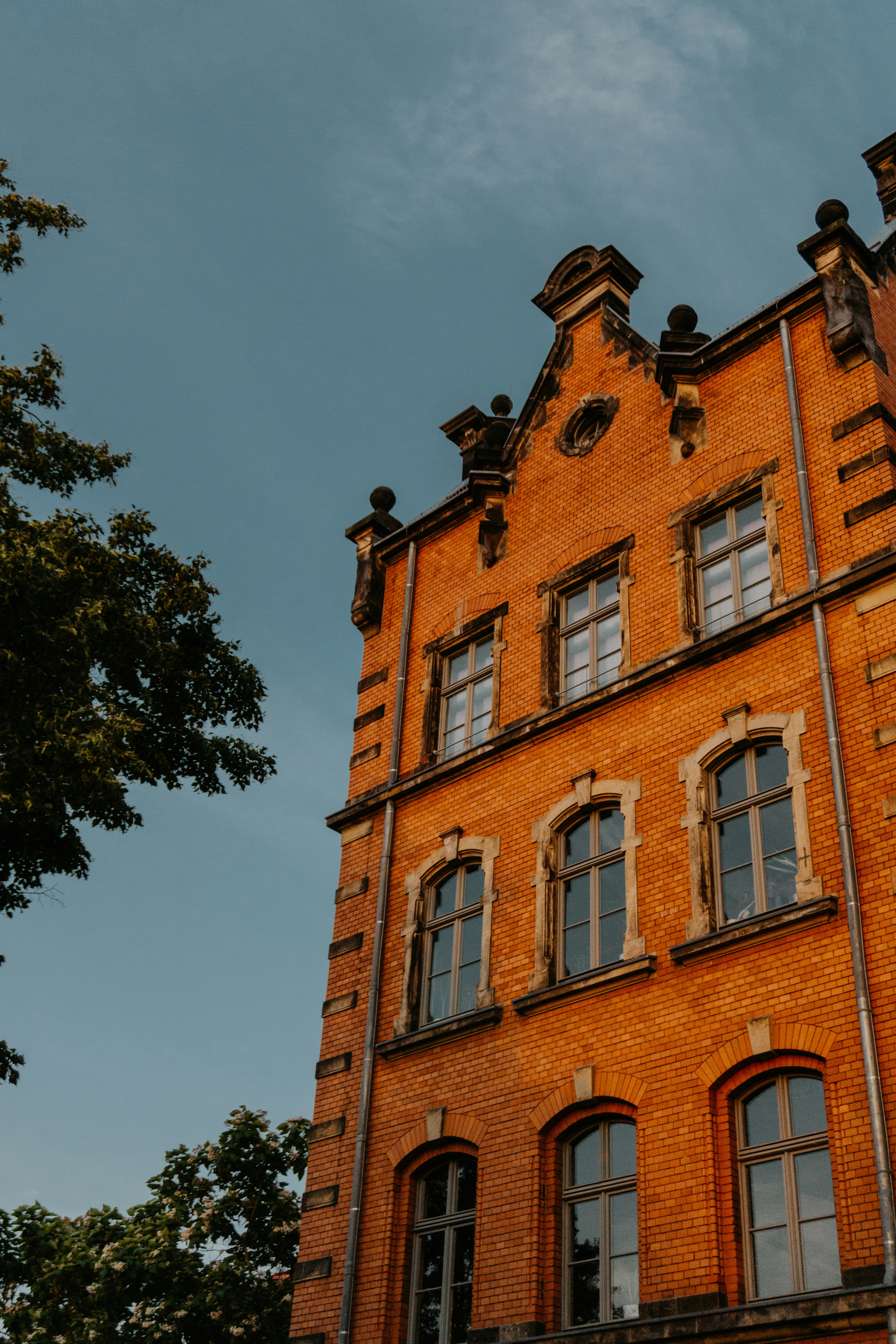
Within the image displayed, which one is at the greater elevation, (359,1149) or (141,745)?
(141,745)

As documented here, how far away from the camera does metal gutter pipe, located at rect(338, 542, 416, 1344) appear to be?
1489 centimetres

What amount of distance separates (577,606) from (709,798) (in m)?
4.10

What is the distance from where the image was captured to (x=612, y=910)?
14.6 m

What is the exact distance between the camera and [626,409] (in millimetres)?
18047

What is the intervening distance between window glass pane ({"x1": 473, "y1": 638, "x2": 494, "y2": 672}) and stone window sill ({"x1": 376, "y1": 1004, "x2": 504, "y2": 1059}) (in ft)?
16.0

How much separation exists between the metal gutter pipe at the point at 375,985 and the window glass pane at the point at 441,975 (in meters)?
0.72

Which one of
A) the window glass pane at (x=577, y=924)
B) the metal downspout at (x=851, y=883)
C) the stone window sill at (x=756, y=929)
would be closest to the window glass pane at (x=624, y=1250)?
the stone window sill at (x=756, y=929)

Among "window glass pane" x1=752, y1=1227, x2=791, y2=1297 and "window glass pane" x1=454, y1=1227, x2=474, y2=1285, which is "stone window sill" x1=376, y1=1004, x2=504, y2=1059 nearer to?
"window glass pane" x1=454, y1=1227, x2=474, y2=1285

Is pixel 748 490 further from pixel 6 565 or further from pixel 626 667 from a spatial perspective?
pixel 6 565

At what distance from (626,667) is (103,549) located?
7556 millimetres

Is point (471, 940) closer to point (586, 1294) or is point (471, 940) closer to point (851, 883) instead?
point (586, 1294)

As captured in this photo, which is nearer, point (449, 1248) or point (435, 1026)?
point (449, 1248)

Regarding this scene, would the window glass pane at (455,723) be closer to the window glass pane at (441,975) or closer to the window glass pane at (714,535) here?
the window glass pane at (441,975)

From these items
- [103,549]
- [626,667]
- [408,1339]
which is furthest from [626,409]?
[408,1339]
